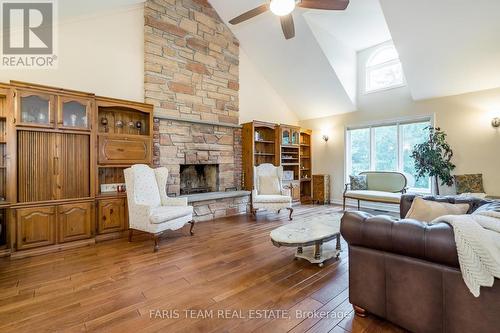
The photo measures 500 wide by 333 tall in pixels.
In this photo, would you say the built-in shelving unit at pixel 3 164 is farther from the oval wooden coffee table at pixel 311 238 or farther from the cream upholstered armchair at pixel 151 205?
the oval wooden coffee table at pixel 311 238

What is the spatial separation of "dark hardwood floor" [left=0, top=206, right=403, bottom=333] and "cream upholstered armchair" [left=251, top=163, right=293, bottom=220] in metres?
1.52

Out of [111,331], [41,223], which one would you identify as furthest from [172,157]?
[111,331]

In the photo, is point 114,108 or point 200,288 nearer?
point 200,288

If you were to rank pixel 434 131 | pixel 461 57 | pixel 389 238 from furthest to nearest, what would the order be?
1. pixel 434 131
2. pixel 461 57
3. pixel 389 238

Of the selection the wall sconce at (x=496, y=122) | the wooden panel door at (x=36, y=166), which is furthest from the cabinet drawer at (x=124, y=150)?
the wall sconce at (x=496, y=122)

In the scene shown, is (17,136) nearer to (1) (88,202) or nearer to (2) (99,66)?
(1) (88,202)

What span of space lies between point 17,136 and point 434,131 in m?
7.20

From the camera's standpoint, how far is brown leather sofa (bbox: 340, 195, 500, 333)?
138 cm

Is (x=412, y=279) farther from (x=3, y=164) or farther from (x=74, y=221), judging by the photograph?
(x=3, y=164)

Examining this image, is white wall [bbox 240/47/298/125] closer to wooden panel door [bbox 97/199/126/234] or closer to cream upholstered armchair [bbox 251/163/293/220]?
cream upholstered armchair [bbox 251/163/293/220]

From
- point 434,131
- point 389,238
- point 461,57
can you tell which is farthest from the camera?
point 434,131

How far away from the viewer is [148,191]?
3.87 metres

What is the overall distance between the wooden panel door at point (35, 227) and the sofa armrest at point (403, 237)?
3.67m

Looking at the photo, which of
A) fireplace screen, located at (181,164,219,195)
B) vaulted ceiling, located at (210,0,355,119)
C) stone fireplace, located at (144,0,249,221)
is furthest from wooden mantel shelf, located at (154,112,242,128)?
vaulted ceiling, located at (210,0,355,119)
